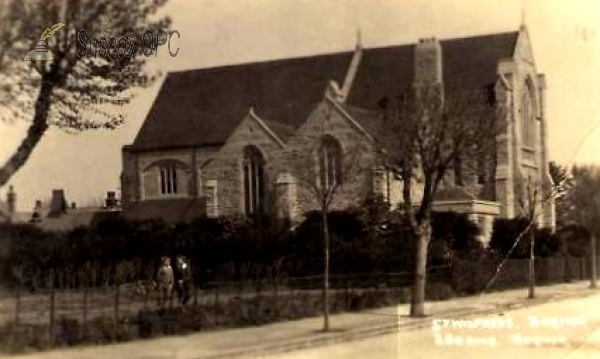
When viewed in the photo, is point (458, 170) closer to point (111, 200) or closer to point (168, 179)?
point (168, 179)

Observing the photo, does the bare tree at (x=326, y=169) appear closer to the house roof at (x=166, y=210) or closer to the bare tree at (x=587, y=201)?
the house roof at (x=166, y=210)

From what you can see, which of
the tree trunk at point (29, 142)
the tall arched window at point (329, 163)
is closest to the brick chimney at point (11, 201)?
the tree trunk at point (29, 142)

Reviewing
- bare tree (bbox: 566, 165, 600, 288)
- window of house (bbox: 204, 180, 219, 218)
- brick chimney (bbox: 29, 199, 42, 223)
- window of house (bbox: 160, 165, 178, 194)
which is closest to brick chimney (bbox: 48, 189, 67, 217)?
brick chimney (bbox: 29, 199, 42, 223)

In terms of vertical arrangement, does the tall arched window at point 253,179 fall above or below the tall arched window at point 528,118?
below

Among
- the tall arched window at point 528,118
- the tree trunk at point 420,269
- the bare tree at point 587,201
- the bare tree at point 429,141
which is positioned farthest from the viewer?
the bare tree at point 587,201

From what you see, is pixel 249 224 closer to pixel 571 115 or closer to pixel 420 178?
pixel 420 178

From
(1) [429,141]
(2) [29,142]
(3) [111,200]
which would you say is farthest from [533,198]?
(2) [29,142]
